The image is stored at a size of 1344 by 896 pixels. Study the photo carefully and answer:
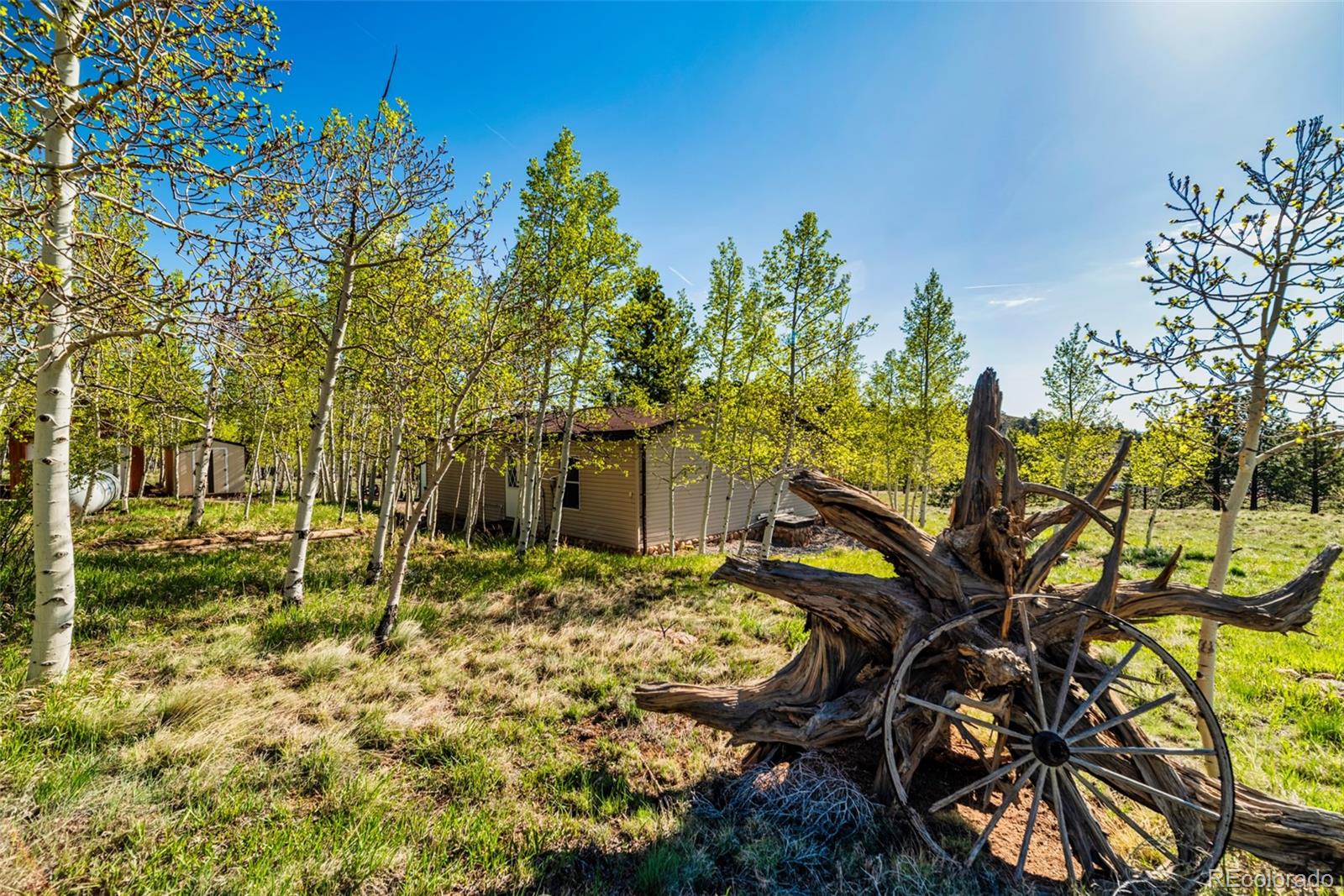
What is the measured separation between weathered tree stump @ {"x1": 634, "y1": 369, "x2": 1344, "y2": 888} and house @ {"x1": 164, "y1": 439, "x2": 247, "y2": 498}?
2900 centimetres

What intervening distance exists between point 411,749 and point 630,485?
11794mm

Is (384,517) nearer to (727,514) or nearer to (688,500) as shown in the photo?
(727,514)

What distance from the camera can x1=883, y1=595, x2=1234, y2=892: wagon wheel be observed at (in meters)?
3.21

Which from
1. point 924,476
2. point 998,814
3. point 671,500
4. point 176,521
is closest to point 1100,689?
point 998,814

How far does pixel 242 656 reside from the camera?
5.31m

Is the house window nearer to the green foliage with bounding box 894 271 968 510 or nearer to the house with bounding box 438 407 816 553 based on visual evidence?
the house with bounding box 438 407 816 553

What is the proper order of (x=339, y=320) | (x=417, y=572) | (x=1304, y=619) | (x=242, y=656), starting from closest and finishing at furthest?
(x=1304, y=619)
(x=242, y=656)
(x=339, y=320)
(x=417, y=572)

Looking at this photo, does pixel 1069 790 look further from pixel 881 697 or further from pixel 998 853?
pixel 881 697

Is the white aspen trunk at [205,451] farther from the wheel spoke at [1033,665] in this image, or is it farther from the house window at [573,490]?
the wheel spoke at [1033,665]

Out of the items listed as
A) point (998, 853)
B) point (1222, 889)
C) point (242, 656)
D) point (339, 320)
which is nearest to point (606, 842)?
point (998, 853)

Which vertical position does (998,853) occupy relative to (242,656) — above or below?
below

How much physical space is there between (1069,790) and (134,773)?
662 centimetres

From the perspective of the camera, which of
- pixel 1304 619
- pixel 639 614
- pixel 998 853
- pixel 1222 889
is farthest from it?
pixel 639 614

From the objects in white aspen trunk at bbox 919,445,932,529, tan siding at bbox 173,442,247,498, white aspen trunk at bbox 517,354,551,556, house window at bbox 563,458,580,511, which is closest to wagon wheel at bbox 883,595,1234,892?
white aspen trunk at bbox 517,354,551,556
